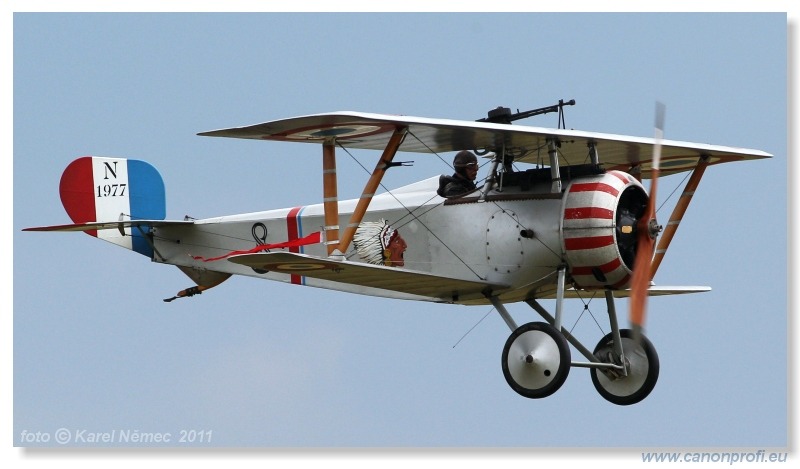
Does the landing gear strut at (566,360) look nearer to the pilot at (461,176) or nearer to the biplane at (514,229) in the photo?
the biplane at (514,229)

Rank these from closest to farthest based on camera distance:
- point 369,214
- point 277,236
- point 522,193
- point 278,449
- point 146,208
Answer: point 278,449 → point 522,193 → point 369,214 → point 277,236 → point 146,208

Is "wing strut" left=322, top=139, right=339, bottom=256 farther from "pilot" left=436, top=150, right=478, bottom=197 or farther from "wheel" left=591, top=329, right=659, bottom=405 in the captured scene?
"wheel" left=591, top=329, right=659, bottom=405

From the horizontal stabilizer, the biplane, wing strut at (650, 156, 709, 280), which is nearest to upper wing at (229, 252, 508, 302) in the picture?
the biplane

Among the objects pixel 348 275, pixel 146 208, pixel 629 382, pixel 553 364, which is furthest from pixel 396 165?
pixel 146 208

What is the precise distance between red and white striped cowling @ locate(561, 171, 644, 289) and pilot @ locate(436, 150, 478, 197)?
1153 mm

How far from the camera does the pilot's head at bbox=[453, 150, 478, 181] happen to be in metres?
13.9

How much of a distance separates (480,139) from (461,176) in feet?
2.03

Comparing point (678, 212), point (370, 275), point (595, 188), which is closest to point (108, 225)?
point (370, 275)

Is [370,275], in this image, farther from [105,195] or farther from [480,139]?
[105,195]

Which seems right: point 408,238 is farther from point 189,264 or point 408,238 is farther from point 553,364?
point 189,264

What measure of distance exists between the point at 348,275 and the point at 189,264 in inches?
140

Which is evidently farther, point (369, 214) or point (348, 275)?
point (369, 214)

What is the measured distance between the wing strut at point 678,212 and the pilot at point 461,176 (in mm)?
1812

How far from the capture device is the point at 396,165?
12.8 meters
